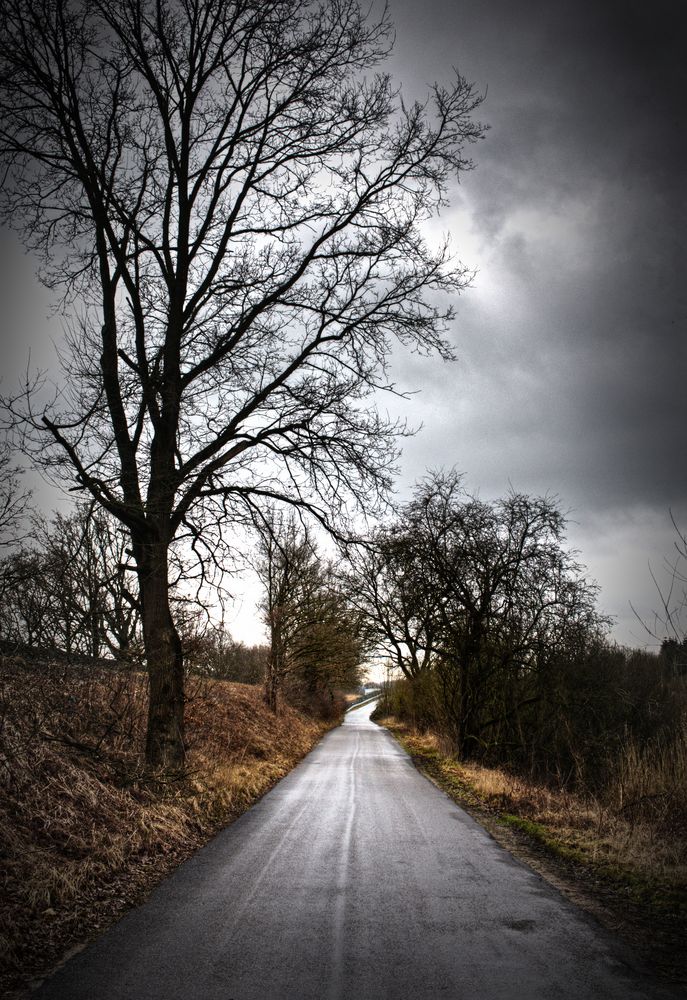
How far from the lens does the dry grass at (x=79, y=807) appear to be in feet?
15.5

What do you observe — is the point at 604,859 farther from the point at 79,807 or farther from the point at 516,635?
the point at 516,635

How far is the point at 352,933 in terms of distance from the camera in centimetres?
455

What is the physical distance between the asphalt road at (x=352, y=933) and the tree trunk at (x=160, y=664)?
1.81 m

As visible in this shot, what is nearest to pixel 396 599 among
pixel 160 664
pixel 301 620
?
pixel 301 620

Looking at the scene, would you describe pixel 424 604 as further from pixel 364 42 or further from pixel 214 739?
pixel 364 42

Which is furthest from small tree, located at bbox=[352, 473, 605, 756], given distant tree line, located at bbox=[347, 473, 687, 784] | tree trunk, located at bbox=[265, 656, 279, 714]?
tree trunk, located at bbox=[265, 656, 279, 714]

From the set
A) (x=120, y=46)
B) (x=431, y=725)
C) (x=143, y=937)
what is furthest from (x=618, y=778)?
A: (x=431, y=725)

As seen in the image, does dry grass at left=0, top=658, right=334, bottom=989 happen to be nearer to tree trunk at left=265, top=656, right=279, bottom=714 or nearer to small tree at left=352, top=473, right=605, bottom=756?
small tree at left=352, top=473, right=605, bottom=756

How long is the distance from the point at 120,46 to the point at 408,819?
12271mm

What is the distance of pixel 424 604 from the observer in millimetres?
16641

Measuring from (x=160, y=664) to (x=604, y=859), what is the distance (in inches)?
245

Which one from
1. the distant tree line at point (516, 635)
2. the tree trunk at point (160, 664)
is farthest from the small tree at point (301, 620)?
the tree trunk at point (160, 664)

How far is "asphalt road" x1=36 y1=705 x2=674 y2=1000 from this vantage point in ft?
12.1

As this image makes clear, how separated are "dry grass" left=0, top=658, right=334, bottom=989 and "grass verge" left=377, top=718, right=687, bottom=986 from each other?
154 inches
